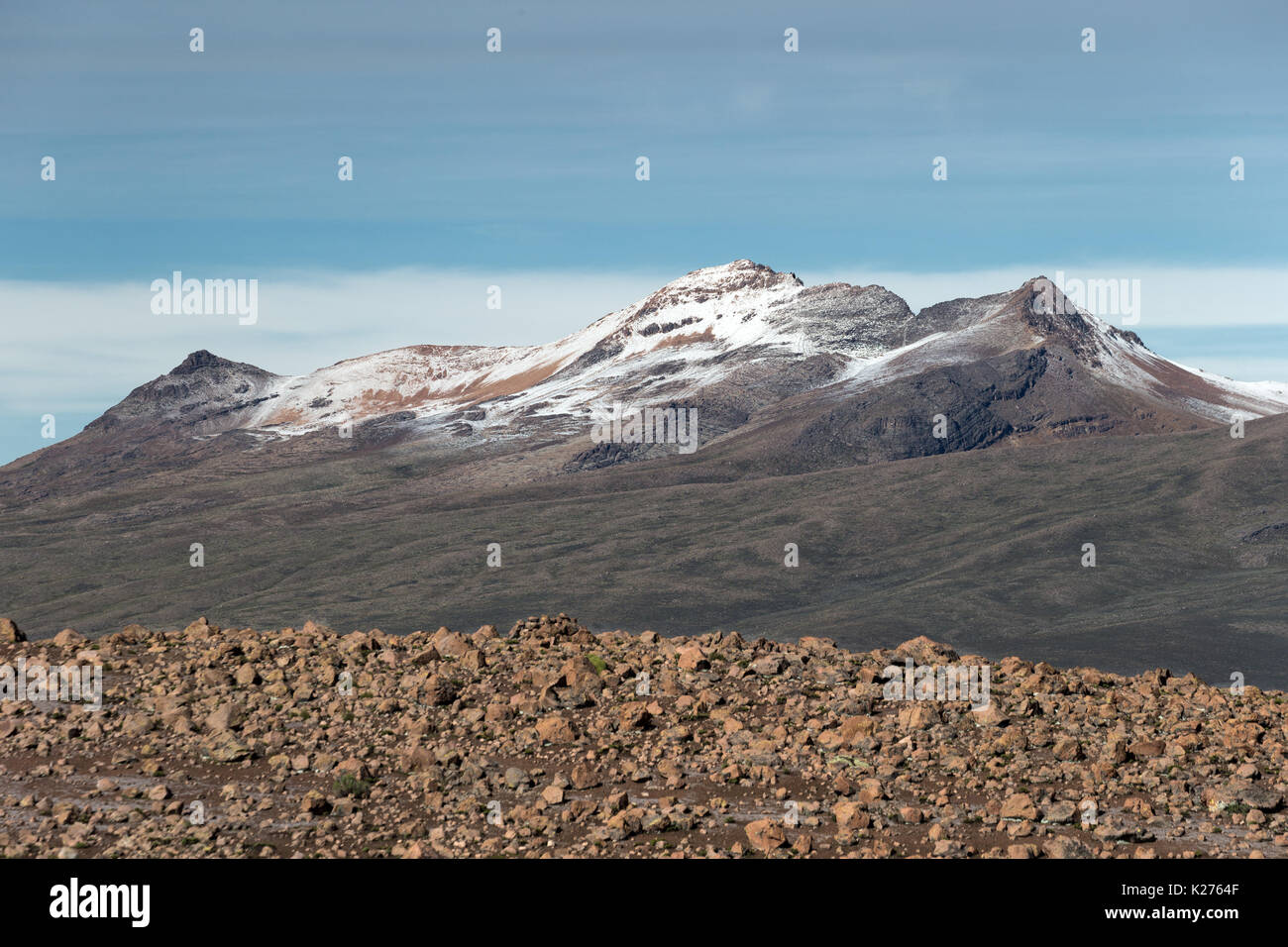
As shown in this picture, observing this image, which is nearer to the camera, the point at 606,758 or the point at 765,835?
the point at 765,835

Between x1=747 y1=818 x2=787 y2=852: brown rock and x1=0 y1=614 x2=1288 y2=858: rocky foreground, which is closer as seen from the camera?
x1=747 y1=818 x2=787 y2=852: brown rock

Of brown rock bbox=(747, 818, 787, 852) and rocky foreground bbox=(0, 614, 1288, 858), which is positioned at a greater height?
rocky foreground bbox=(0, 614, 1288, 858)

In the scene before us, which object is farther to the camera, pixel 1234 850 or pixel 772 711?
pixel 772 711

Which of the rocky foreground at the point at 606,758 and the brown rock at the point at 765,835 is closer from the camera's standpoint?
the brown rock at the point at 765,835

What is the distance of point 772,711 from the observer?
20672 millimetres

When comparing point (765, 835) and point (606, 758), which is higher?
point (606, 758)

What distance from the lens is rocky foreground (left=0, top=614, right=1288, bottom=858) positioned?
1616 cm

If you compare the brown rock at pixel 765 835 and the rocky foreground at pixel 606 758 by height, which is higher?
the rocky foreground at pixel 606 758

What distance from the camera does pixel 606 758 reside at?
61.4 feet

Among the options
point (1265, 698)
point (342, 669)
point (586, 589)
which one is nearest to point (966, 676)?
point (1265, 698)

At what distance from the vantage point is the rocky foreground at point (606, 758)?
16.2 m

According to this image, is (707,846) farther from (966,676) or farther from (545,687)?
(966,676)
